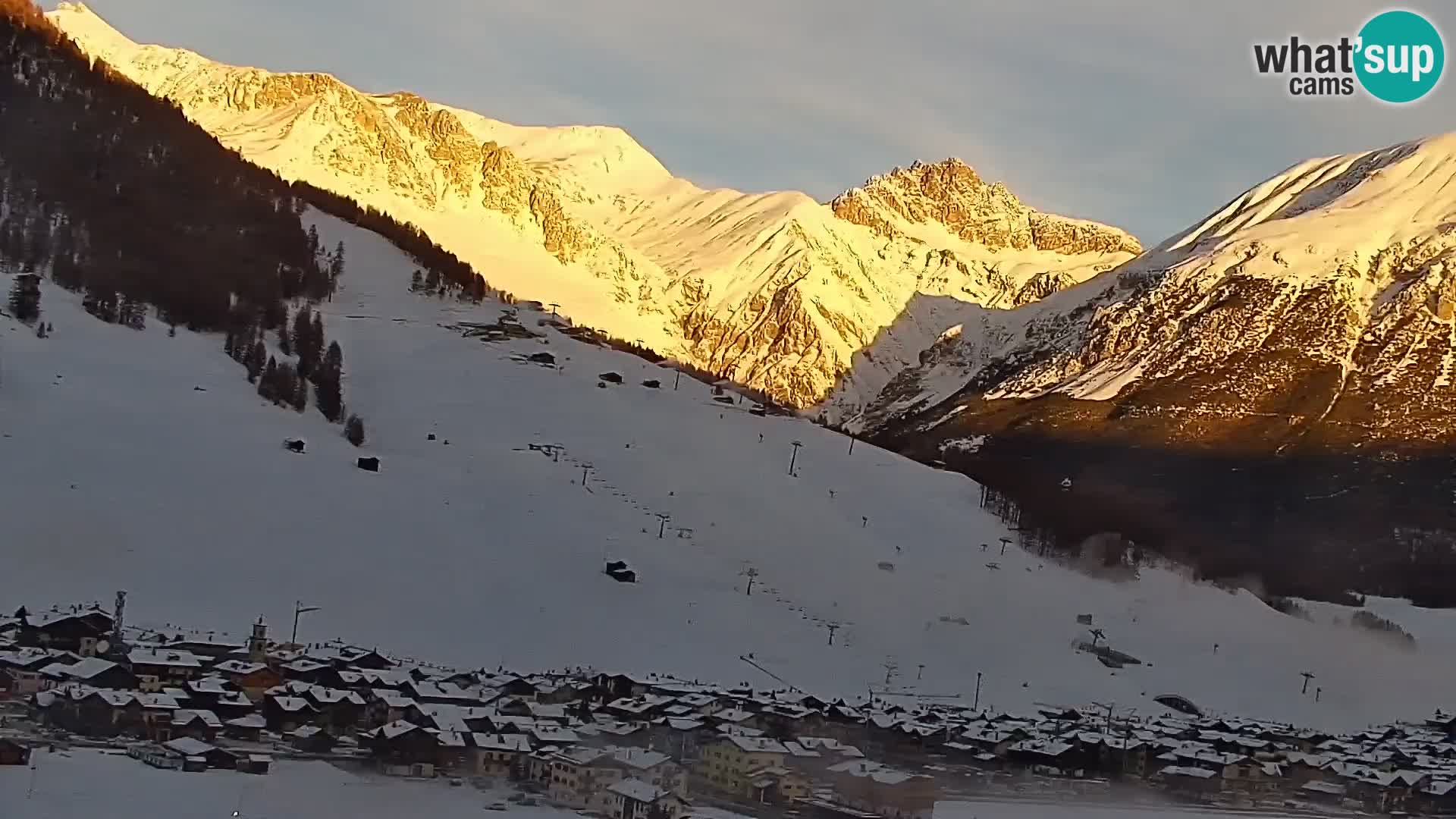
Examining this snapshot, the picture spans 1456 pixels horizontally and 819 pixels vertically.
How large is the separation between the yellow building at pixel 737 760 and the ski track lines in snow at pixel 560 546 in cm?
893

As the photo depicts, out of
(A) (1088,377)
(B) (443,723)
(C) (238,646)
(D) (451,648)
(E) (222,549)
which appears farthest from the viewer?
(A) (1088,377)

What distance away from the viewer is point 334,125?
13038cm

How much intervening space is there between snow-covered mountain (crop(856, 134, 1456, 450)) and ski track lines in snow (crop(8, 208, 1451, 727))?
157 feet

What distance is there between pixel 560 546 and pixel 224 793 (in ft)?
81.0

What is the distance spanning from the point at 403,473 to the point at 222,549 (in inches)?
384

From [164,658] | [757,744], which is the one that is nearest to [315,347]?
[164,658]

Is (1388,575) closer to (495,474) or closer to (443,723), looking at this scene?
(495,474)

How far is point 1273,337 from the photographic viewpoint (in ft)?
392

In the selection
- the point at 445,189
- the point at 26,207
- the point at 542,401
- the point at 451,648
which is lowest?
the point at 451,648

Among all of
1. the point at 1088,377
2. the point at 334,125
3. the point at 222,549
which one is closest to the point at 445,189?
the point at 334,125

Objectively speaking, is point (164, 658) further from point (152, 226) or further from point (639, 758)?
point (152, 226)

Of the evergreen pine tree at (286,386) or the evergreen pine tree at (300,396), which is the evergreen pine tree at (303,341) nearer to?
the evergreen pine tree at (286,386)

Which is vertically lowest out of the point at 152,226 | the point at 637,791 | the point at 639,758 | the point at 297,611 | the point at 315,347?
the point at 297,611

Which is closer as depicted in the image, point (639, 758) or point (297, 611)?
point (639, 758)
